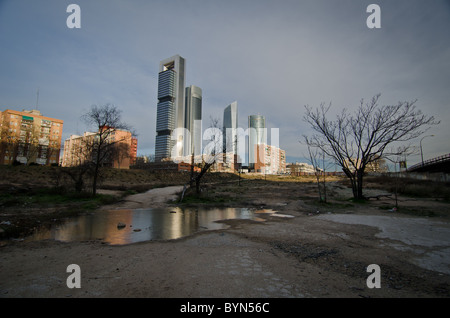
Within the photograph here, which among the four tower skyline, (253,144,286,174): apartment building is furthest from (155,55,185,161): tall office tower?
(253,144,286,174): apartment building

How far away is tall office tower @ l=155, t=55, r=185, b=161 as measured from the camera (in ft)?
498

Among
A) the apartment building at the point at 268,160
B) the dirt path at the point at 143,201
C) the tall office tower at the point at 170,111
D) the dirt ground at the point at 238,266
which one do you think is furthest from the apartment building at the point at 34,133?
the apartment building at the point at 268,160

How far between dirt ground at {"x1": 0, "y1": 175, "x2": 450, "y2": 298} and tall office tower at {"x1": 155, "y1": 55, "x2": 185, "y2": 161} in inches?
5396

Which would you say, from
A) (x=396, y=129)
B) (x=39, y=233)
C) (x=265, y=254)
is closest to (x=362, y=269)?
(x=265, y=254)

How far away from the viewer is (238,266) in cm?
379

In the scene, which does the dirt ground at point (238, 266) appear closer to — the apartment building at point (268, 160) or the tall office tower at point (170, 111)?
the tall office tower at point (170, 111)

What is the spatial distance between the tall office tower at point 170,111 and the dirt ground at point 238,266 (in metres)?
137

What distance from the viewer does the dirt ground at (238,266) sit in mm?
2900

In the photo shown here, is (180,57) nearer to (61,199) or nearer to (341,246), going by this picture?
(61,199)

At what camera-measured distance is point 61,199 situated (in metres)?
15.4

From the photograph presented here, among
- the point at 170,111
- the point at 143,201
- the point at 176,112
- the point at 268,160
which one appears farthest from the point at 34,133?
the point at 268,160

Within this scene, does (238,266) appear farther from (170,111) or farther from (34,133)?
(170,111)

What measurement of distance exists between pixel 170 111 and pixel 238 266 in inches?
6376
